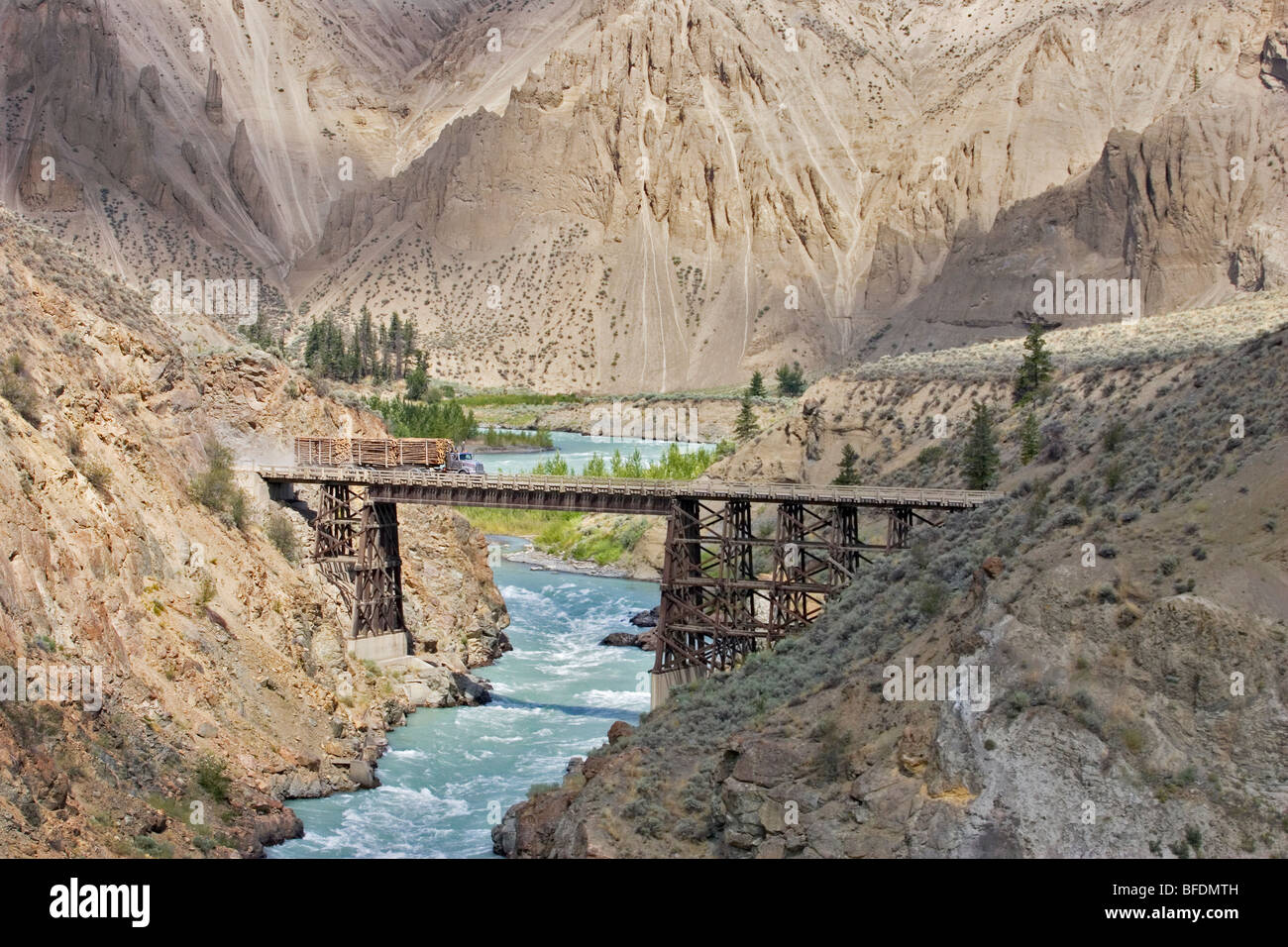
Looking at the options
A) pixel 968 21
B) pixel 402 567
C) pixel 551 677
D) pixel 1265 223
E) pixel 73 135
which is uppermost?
pixel 968 21

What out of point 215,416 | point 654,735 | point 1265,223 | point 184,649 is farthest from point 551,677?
point 1265,223

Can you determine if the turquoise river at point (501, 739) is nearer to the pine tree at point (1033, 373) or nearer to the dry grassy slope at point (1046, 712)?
the dry grassy slope at point (1046, 712)

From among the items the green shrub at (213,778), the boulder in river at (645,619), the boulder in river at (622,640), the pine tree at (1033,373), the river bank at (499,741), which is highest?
the pine tree at (1033,373)

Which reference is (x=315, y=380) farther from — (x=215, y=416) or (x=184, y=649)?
(x=184, y=649)

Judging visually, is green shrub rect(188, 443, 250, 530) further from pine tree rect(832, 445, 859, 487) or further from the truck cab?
pine tree rect(832, 445, 859, 487)

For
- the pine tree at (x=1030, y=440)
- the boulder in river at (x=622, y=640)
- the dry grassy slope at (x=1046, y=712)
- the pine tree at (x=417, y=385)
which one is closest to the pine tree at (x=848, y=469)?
the pine tree at (x=1030, y=440)

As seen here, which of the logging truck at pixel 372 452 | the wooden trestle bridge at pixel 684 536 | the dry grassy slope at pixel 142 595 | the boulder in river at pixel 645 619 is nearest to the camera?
the dry grassy slope at pixel 142 595
